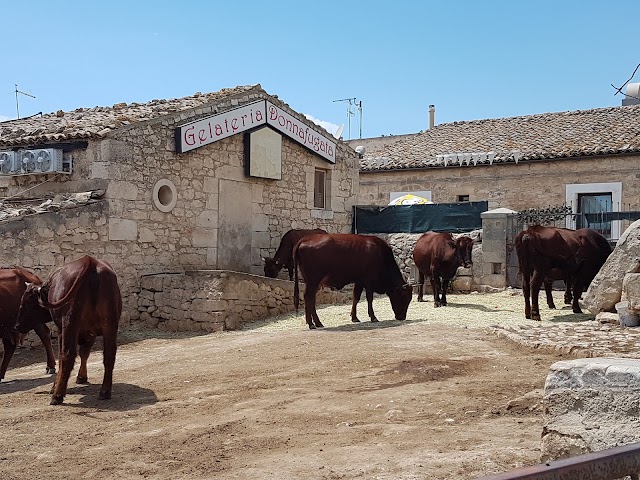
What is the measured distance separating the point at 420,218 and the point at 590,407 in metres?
15.7

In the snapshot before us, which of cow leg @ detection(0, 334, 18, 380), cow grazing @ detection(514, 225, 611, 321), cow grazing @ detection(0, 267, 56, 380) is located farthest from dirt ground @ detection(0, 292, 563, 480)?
cow grazing @ detection(514, 225, 611, 321)

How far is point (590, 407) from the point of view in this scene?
15.0 feet

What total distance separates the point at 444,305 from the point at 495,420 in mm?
9303

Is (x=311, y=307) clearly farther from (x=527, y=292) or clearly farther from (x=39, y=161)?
(x=39, y=161)

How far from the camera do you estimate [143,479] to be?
16.7ft

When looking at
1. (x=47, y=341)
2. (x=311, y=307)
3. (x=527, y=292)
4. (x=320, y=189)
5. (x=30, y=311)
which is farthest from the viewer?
(x=320, y=189)

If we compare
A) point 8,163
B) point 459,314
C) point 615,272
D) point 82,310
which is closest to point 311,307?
point 459,314

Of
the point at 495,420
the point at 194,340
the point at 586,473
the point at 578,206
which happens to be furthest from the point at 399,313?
the point at 578,206

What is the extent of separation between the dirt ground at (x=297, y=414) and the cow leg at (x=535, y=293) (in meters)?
2.38

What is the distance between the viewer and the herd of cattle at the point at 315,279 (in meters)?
8.05

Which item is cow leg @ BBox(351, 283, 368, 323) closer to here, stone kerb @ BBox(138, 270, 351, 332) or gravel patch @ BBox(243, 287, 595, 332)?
gravel patch @ BBox(243, 287, 595, 332)

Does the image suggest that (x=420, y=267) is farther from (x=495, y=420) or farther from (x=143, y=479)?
(x=143, y=479)

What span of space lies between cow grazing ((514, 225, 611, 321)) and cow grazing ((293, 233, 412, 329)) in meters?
2.09

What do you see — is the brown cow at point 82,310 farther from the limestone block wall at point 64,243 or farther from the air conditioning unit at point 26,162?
the air conditioning unit at point 26,162
